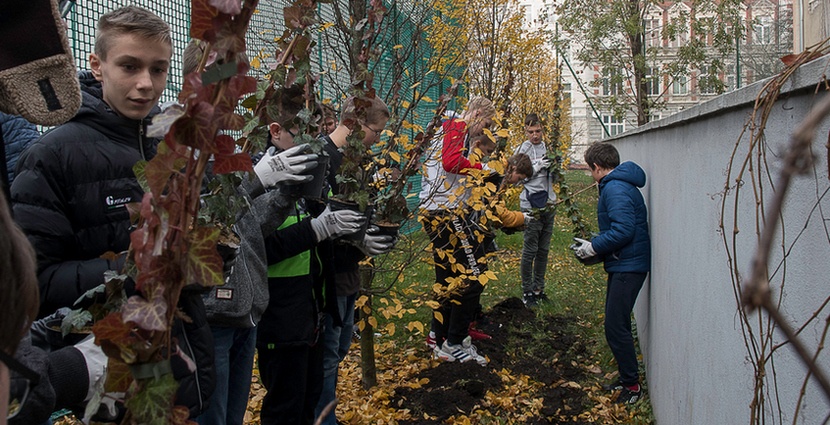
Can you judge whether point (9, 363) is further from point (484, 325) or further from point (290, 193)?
point (484, 325)

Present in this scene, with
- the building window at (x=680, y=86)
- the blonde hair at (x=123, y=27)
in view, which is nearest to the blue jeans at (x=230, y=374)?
the blonde hair at (x=123, y=27)

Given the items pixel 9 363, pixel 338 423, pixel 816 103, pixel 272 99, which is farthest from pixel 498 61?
pixel 9 363

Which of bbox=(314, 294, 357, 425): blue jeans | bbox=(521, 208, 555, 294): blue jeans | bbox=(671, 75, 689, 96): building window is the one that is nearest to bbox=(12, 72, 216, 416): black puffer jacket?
bbox=(314, 294, 357, 425): blue jeans

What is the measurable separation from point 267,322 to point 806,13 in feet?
16.8

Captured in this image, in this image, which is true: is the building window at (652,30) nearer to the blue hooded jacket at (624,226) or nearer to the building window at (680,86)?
the building window at (680,86)

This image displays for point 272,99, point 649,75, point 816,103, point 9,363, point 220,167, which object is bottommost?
point 9,363

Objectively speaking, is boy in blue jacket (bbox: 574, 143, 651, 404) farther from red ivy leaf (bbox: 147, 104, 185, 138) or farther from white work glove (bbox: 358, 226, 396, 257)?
red ivy leaf (bbox: 147, 104, 185, 138)

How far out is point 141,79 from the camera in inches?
87.0

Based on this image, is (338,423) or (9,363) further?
(338,423)

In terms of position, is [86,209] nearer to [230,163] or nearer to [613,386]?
[230,163]

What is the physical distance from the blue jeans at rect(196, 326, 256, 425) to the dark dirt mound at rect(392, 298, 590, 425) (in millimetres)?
1496

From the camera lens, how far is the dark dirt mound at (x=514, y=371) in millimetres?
4477

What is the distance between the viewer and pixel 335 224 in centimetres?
315

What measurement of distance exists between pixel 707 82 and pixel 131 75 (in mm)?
14690
